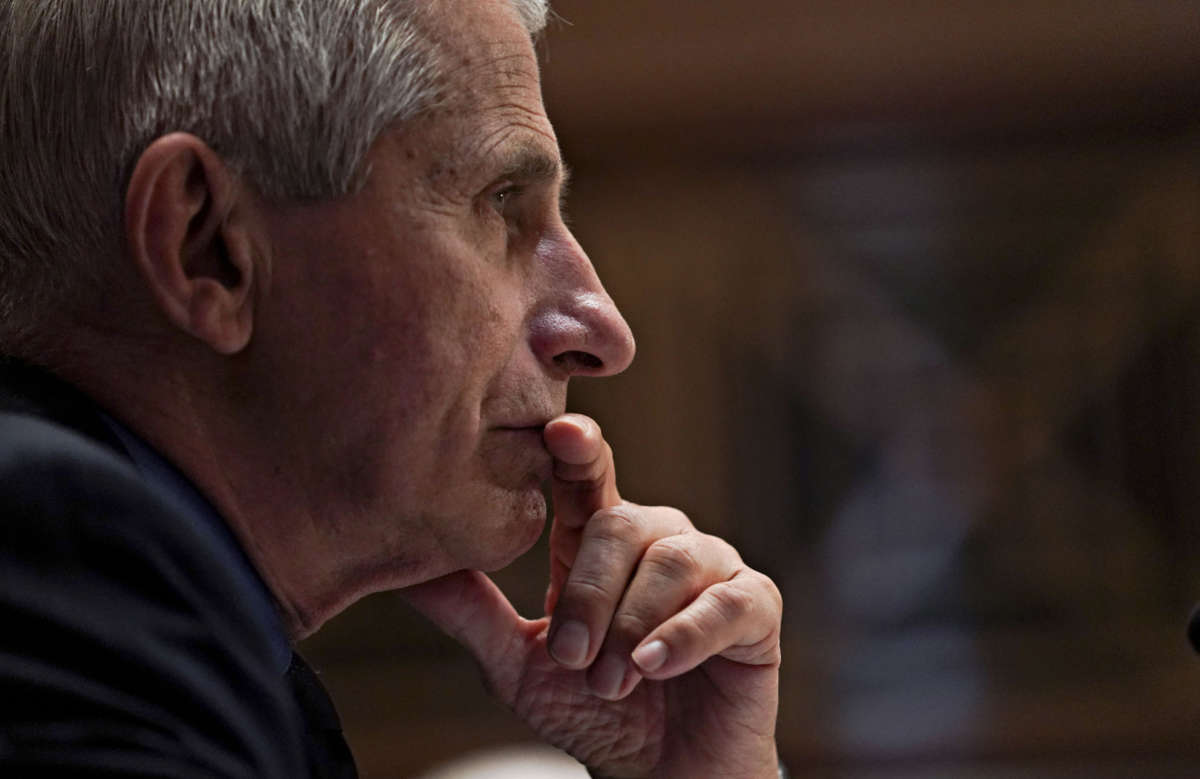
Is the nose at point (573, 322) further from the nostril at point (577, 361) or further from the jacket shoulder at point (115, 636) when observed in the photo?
the jacket shoulder at point (115, 636)

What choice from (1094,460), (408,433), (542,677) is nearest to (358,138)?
(408,433)

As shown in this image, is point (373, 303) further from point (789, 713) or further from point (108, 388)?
point (789, 713)

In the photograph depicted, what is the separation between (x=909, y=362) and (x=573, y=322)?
13.8ft

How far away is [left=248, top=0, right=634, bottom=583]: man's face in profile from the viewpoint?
1.30 metres

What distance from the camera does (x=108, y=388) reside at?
4.25ft

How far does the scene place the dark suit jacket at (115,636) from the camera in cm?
93

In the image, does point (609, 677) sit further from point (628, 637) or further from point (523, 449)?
point (523, 449)

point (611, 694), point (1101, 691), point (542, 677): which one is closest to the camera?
point (611, 694)

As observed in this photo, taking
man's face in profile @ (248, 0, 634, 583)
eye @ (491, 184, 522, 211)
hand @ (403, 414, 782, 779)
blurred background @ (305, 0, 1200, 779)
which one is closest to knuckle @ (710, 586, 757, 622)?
hand @ (403, 414, 782, 779)

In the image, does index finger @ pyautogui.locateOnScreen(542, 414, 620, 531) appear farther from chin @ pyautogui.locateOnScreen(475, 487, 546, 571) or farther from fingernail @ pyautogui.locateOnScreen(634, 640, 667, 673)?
fingernail @ pyautogui.locateOnScreen(634, 640, 667, 673)

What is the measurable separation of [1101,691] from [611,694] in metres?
4.32

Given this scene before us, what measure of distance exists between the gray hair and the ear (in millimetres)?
26

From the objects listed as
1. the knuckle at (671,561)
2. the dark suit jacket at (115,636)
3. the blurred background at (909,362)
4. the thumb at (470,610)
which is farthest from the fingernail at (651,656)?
the blurred background at (909,362)

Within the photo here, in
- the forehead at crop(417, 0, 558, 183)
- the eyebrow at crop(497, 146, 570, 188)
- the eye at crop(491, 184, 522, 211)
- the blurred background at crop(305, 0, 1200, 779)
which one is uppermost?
the forehead at crop(417, 0, 558, 183)
